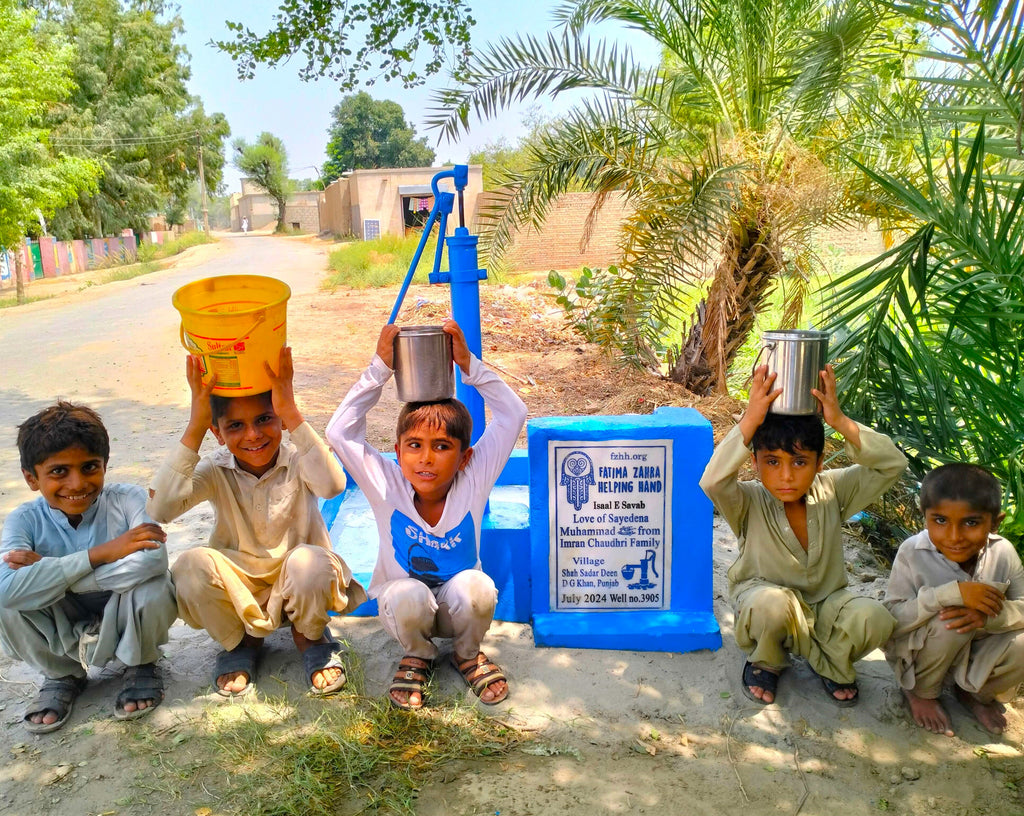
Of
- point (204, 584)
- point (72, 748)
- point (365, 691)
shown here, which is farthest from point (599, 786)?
point (72, 748)

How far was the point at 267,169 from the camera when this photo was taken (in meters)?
61.8

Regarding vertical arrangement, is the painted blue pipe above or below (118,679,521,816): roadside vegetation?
above

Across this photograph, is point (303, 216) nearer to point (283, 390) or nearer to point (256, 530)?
point (256, 530)

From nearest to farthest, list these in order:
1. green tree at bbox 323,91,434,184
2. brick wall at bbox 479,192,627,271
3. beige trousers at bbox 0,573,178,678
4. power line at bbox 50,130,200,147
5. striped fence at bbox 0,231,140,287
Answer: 1. beige trousers at bbox 0,573,178,678
2. brick wall at bbox 479,192,627,271
3. striped fence at bbox 0,231,140,287
4. power line at bbox 50,130,200,147
5. green tree at bbox 323,91,434,184

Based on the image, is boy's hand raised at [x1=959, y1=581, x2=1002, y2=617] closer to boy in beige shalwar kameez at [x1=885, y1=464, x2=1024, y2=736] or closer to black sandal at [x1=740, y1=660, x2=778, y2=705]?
boy in beige shalwar kameez at [x1=885, y1=464, x2=1024, y2=736]

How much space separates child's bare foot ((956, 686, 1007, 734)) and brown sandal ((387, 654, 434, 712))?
1756mm

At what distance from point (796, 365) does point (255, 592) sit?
6.38ft

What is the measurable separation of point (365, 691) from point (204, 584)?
2.13ft

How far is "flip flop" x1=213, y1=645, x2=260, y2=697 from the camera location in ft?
9.21

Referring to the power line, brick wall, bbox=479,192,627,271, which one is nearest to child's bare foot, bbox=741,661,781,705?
brick wall, bbox=479,192,627,271

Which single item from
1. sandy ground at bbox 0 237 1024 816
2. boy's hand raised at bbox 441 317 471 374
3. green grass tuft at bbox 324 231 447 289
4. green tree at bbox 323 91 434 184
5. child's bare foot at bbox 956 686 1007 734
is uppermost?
green tree at bbox 323 91 434 184

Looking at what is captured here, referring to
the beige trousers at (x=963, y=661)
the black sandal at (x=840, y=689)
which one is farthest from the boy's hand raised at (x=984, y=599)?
the black sandal at (x=840, y=689)

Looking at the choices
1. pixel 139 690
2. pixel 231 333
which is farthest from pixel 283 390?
pixel 139 690

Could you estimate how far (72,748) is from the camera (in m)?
2.54
